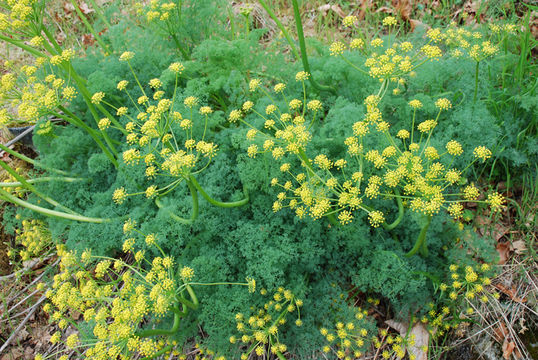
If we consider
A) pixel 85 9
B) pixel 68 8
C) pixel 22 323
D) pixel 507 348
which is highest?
pixel 68 8

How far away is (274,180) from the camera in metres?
3.02

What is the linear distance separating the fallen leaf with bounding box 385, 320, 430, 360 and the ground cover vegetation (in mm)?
16

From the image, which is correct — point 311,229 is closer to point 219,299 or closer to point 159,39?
point 219,299

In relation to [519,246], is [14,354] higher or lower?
higher

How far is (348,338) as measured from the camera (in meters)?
3.11

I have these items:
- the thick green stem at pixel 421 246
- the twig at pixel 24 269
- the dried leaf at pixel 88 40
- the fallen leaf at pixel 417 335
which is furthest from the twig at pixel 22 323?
the dried leaf at pixel 88 40

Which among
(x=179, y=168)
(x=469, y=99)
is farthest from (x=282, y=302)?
(x=469, y=99)

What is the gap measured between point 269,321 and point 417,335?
1270 millimetres

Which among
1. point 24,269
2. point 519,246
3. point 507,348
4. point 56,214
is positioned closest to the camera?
point 507,348

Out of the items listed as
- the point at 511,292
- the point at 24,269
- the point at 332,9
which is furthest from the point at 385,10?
the point at 24,269

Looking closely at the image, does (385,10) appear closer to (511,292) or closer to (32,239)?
(511,292)

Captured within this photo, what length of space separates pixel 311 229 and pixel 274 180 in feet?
A: 1.92

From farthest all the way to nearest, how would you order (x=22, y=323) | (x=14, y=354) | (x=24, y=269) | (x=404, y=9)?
(x=404, y=9) → (x=24, y=269) → (x=14, y=354) → (x=22, y=323)

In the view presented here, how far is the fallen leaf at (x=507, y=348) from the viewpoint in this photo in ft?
9.66
